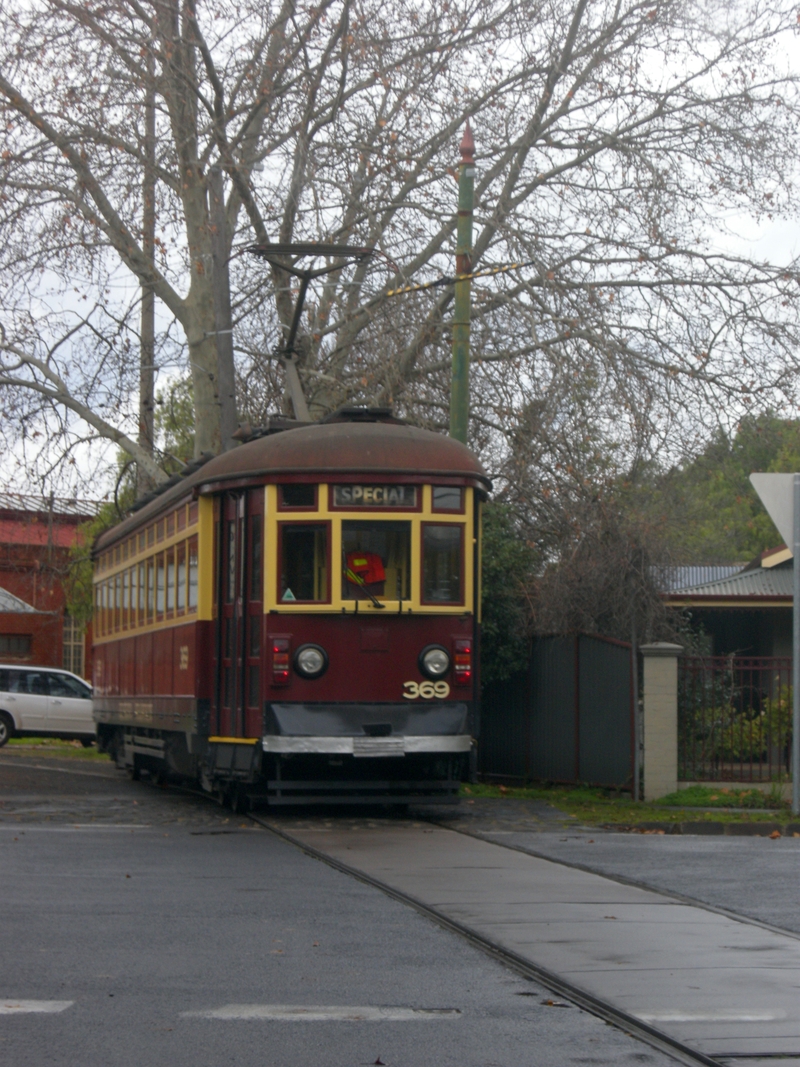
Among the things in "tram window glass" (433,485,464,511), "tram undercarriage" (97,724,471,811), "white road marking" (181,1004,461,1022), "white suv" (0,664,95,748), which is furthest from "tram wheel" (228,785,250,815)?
"white suv" (0,664,95,748)

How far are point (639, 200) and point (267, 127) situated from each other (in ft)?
17.0

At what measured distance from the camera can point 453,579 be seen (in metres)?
13.6

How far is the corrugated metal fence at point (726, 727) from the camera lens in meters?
16.2

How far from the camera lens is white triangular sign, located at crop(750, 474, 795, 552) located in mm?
13852

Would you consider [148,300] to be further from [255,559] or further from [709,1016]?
[709,1016]

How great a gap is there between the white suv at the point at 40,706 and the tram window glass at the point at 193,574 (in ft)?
51.4

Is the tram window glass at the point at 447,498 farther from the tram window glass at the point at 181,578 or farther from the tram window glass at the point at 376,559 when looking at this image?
the tram window glass at the point at 181,578

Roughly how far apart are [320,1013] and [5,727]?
2491 centimetres

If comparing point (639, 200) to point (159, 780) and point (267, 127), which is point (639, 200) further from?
point (159, 780)

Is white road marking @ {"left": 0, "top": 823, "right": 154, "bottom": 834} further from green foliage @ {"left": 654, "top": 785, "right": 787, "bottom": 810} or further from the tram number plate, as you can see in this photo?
green foliage @ {"left": 654, "top": 785, "right": 787, "bottom": 810}

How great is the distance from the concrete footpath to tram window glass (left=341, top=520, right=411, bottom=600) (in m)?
2.57

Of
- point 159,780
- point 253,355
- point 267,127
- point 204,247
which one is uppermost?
point 267,127

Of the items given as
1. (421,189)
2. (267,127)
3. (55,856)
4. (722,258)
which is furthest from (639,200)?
(55,856)

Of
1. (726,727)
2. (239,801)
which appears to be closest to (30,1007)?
(239,801)
